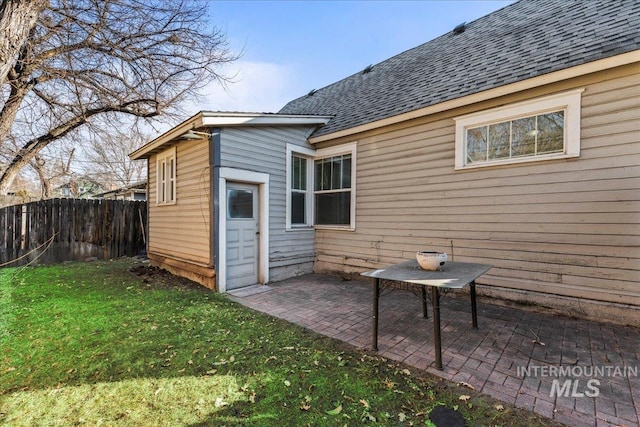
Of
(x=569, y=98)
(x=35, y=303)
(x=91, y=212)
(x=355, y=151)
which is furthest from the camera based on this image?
(x=91, y=212)

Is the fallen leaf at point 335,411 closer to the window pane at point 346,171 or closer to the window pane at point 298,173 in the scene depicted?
the window pane at point 346,171

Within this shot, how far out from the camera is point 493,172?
452 cm

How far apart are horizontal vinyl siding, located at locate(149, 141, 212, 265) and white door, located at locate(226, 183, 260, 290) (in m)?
0.42

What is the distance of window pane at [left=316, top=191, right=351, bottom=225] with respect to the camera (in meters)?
6.54

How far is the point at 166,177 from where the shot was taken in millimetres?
6891

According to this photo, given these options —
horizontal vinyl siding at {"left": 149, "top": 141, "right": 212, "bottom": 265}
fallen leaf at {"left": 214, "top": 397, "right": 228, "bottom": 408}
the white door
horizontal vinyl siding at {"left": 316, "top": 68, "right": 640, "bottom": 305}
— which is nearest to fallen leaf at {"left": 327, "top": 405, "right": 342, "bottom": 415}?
fallen leaf at {"left": 214, "top": 397, "right": 228, "bottom": 408}

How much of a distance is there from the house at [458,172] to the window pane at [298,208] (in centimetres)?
4

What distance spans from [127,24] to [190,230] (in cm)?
502

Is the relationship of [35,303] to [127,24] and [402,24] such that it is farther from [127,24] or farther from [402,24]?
[402,24]

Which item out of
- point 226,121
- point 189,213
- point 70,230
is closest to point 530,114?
point 226,121

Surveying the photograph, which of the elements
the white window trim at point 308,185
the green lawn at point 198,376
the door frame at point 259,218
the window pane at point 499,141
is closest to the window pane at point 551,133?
the window pane at point 499,141

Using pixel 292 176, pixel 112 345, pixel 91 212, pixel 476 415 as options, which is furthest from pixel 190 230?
pixel 476 415

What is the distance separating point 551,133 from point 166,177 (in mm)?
7823

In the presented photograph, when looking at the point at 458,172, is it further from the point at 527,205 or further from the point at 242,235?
the point at 242,235
